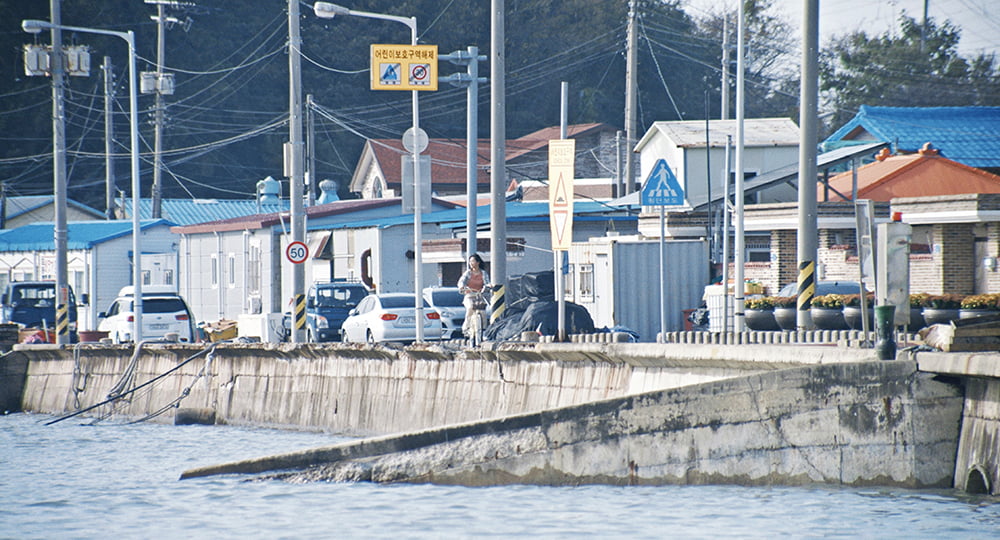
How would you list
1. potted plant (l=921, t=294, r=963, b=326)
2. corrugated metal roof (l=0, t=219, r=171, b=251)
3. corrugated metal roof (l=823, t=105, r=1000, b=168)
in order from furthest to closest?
corrugated metal roof (l=0, t=219, r=171, b=251) → corrugated metal roof (l=823, t=105, r=1000, b=168) → potted plant (l=921, t=294, r=963, b=326)

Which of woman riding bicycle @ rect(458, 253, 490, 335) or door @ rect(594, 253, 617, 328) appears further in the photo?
door @ rect(594, 253, 617, 328)

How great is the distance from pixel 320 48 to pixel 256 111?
4848mm

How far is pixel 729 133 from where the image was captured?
41.9m

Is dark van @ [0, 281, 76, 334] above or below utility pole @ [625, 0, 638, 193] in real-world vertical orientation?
below

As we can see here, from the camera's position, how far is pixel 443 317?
31078mm

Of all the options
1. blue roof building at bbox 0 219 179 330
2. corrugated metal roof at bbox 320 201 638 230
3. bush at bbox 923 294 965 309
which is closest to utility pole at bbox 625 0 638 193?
corrugated metal roof at bbox 320 201 638 230

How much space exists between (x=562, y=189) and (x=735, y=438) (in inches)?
178

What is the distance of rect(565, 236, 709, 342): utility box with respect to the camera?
2794cm

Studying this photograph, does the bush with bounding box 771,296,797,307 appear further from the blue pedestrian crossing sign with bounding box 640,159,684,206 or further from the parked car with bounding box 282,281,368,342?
the parked car with bounding box 282,281,368,342

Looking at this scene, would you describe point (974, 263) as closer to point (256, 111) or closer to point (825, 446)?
point (825, 446)

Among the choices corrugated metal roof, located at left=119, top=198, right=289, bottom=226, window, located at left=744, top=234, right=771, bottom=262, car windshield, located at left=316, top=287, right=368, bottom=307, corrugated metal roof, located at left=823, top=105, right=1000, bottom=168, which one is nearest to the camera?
car windshield, located at left=316, top=287, right=368, bottom=307

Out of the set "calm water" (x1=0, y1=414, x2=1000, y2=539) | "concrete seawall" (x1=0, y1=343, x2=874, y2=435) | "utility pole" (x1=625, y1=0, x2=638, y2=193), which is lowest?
"calm water" (x1=0, y1=414, x2=1000, y2=539)

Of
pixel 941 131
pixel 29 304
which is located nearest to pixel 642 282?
pixel 941 131

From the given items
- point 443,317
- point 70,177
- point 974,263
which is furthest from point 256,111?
point 974,263
